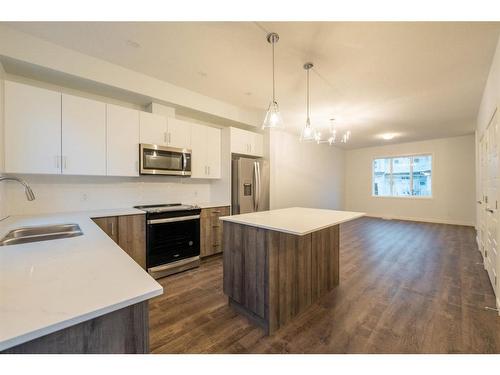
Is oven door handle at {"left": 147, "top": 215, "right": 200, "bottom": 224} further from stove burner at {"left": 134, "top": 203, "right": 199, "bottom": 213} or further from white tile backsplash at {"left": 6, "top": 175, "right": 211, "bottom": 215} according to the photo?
white tile backsplash at {"left": 6, "top": 175, "right": 211, "bottom": 215}

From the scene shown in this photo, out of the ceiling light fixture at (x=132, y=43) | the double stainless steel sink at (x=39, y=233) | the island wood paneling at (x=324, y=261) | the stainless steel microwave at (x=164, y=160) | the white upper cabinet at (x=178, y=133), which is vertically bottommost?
the island wood paneling at (x=324, y=261)

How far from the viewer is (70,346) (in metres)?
0.66

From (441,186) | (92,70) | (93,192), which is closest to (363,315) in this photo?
(93,192)

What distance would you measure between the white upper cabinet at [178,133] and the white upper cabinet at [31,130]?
1.23 meters

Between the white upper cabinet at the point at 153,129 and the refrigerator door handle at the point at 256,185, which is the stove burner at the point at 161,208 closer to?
the white upper cabinet at the point at 153,129

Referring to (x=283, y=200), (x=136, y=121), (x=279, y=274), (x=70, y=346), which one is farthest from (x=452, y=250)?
(x=136, y=121)

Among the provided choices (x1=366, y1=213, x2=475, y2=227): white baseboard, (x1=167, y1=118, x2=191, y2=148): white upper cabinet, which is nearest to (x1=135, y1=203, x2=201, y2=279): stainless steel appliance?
(x1=167, y1=118, x2=191, y2=148): white upper cabinet

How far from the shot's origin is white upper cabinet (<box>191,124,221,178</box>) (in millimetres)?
3520

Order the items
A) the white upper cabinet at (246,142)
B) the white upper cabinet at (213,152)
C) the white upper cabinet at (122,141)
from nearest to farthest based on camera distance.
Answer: the white upper cabinet at (122,141) → the white upper cabinet at (213,152) → the white upper cabinet at (246,142)

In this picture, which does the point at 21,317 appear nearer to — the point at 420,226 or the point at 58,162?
the point at 58,162

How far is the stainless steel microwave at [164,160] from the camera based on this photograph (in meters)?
2.92

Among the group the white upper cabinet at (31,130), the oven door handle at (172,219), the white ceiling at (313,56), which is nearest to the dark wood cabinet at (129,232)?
the oven door handle at (172,219)

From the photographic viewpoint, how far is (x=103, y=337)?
72cm

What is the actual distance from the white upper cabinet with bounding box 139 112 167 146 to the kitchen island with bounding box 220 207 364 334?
175cm
